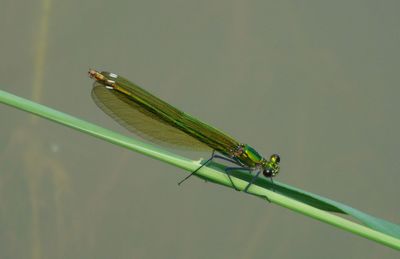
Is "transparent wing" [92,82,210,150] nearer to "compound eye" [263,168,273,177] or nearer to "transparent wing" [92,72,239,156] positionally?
"transparent wing" [92,72,239,156]

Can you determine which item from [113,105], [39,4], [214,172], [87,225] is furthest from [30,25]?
[214,172]

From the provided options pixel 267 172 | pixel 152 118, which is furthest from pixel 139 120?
pixel 267 172

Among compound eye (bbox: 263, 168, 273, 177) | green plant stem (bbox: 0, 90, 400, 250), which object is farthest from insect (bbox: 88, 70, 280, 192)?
green plant stem (bbox: 0, 90, 400, 250)

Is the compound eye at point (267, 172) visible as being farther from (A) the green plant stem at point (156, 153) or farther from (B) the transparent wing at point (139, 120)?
(A) the green plant stem at point (156, 153)

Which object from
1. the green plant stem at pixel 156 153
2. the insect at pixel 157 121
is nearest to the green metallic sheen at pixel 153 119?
the insect at pixel 157 121

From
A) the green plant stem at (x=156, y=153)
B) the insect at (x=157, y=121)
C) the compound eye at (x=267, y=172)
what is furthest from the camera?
the compound eye at (x=267, y=172)

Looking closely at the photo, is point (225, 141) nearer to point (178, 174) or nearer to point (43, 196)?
point (178, 174)

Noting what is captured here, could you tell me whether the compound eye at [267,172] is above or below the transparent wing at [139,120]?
below

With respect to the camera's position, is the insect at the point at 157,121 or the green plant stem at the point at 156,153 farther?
the insect at the point at 157,121
